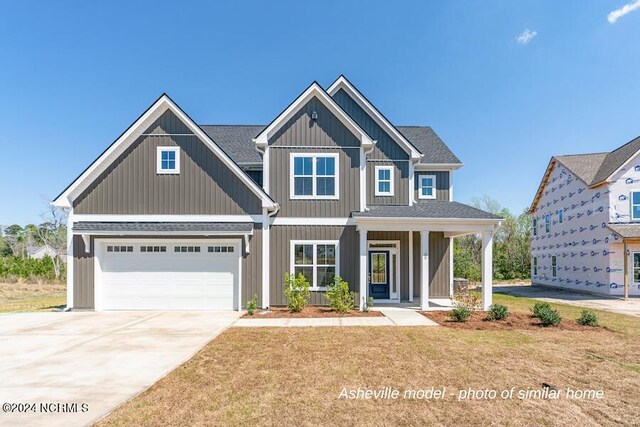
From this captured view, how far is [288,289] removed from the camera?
43.4ft

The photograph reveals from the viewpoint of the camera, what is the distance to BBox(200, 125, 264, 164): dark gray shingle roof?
54.3 ft

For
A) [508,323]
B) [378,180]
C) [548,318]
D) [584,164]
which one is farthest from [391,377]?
[584,164]

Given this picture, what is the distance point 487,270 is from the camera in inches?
533

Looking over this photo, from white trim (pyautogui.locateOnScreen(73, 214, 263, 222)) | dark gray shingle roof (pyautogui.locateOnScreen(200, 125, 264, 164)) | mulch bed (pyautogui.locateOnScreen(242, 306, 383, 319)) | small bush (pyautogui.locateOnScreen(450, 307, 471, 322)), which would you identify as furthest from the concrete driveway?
dark gray shingle roof (pyautogui.locateOnScreen(200, 125, 264, 164))

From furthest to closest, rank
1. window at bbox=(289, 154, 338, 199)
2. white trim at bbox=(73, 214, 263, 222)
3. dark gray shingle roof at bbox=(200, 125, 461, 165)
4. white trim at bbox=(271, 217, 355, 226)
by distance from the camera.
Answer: dark gray shingle roof at bbox=(200, 125, 461, 165), window at bbox=(289, 154, 338, 199), white trim at bbox=(271, 217, 355, 226), white trim at bbox=(73, 214, 263, 222)

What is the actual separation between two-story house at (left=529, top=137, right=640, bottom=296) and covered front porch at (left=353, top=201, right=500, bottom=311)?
1024 cm

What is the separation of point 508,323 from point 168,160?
13.0 meters

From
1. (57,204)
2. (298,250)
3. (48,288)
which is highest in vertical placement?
(57,204)

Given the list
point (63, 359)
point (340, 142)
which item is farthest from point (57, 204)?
point (340, 142)

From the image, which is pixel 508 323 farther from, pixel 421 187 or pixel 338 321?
pixel 421 187

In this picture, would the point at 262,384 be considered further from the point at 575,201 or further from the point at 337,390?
the point at 575,201

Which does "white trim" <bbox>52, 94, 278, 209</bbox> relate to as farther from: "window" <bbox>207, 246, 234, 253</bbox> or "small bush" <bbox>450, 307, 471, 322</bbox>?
"small bush" <bbox>450, 307, 471, 322</bbox>

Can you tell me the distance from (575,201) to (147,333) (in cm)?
2563

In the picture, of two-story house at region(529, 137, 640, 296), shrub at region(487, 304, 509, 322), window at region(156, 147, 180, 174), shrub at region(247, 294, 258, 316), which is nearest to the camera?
shrub at region(487, 304, 509, 322)
